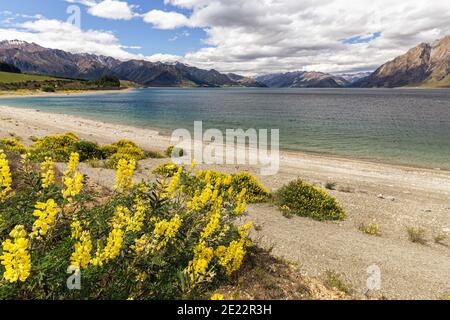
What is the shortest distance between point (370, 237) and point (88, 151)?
738 inches

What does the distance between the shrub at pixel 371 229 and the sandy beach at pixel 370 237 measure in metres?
0.24

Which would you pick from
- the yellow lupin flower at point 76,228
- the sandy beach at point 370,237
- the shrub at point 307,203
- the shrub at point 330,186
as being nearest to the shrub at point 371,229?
the sandy beach at point 370,237

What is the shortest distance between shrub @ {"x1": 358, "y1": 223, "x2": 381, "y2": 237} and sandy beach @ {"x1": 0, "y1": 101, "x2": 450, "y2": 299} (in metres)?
0.24

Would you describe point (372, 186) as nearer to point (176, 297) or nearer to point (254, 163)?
point (254, 163)

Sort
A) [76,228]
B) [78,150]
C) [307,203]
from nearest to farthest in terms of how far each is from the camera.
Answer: [76,228] < [307,203] < [78,150]

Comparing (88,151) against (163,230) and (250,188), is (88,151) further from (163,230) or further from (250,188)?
(163,230)

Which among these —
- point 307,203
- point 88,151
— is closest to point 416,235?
point 307,203

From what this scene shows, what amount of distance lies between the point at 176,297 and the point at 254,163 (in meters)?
20.3

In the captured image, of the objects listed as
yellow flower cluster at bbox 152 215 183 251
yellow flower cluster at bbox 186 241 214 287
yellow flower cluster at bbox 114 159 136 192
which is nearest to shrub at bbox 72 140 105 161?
yellow flower cluster at bbox 114 159 136 192

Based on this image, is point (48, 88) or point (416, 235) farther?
point (48, 88)

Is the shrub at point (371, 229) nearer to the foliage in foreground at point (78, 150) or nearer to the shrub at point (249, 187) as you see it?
the shrub at point (249, 187)

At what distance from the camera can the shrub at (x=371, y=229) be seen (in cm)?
1136

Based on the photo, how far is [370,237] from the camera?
10.9 meters
